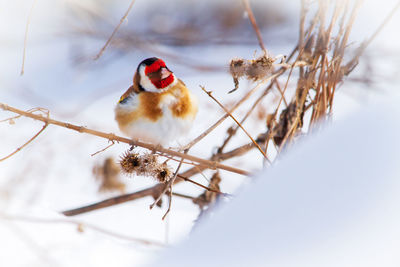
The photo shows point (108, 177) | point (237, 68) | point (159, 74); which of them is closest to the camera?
point (237, 68)

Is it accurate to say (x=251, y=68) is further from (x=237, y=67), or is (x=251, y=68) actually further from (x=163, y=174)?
(x=163, y=174)

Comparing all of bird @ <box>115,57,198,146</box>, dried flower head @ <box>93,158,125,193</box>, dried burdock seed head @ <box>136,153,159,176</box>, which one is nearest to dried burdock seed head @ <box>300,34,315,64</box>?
bird @ <box>115,57,198,146</box>

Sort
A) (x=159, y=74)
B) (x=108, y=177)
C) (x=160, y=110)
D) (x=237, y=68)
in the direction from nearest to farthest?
1. (x=237, y=68)
2. (x=159, y=74)
3. (x=160, y=110)
4. (x=108, y=177)

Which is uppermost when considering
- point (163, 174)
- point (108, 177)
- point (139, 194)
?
point (108, 177)

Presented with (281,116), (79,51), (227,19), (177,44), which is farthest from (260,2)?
(281,116)

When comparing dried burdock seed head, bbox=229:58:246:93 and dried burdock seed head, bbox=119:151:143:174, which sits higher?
dried burdock seed head, bbox=229:58:246:93

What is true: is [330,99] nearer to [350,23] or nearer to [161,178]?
[350,23]

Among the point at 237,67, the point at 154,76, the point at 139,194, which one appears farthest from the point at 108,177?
the point at 237,67

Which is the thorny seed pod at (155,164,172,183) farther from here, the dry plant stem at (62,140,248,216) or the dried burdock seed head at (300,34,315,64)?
the dried burdock seed head at (300,34,315,64)
